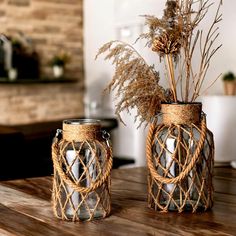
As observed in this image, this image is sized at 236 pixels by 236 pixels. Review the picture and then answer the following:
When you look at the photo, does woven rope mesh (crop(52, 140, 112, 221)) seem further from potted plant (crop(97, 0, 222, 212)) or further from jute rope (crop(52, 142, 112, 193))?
potted plant (crop(97, 0, 222, 212))

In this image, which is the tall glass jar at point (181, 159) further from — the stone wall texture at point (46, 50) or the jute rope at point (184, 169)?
the stone wall texture at point (46, 50)

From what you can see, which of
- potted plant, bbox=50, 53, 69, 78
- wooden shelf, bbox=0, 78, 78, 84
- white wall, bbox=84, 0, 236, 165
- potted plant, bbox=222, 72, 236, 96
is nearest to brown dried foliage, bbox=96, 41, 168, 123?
potted plant, bbox=222, 72, 236, 96

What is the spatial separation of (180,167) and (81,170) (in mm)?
250

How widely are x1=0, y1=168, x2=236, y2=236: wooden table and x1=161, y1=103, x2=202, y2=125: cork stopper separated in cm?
23

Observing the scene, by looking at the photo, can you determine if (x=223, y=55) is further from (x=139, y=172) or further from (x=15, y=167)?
(x=15, y=167)

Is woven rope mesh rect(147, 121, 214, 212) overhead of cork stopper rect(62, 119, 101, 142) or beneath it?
beneath

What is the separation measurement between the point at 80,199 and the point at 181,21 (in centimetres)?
51

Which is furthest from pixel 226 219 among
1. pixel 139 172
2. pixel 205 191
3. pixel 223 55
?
pixel 223 55

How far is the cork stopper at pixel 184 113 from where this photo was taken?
1.36 metres

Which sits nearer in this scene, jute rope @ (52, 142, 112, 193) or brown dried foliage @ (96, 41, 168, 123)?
jute rope @ (52, 142, 112, 193)

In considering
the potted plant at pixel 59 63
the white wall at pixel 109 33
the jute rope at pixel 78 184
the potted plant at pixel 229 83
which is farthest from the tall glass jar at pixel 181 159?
the potted plant at pixel 59 63

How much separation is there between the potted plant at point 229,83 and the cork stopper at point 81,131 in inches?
58.1

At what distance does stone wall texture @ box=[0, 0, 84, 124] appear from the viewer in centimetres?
450

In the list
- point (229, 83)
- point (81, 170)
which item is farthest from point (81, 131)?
point (229, 83)
